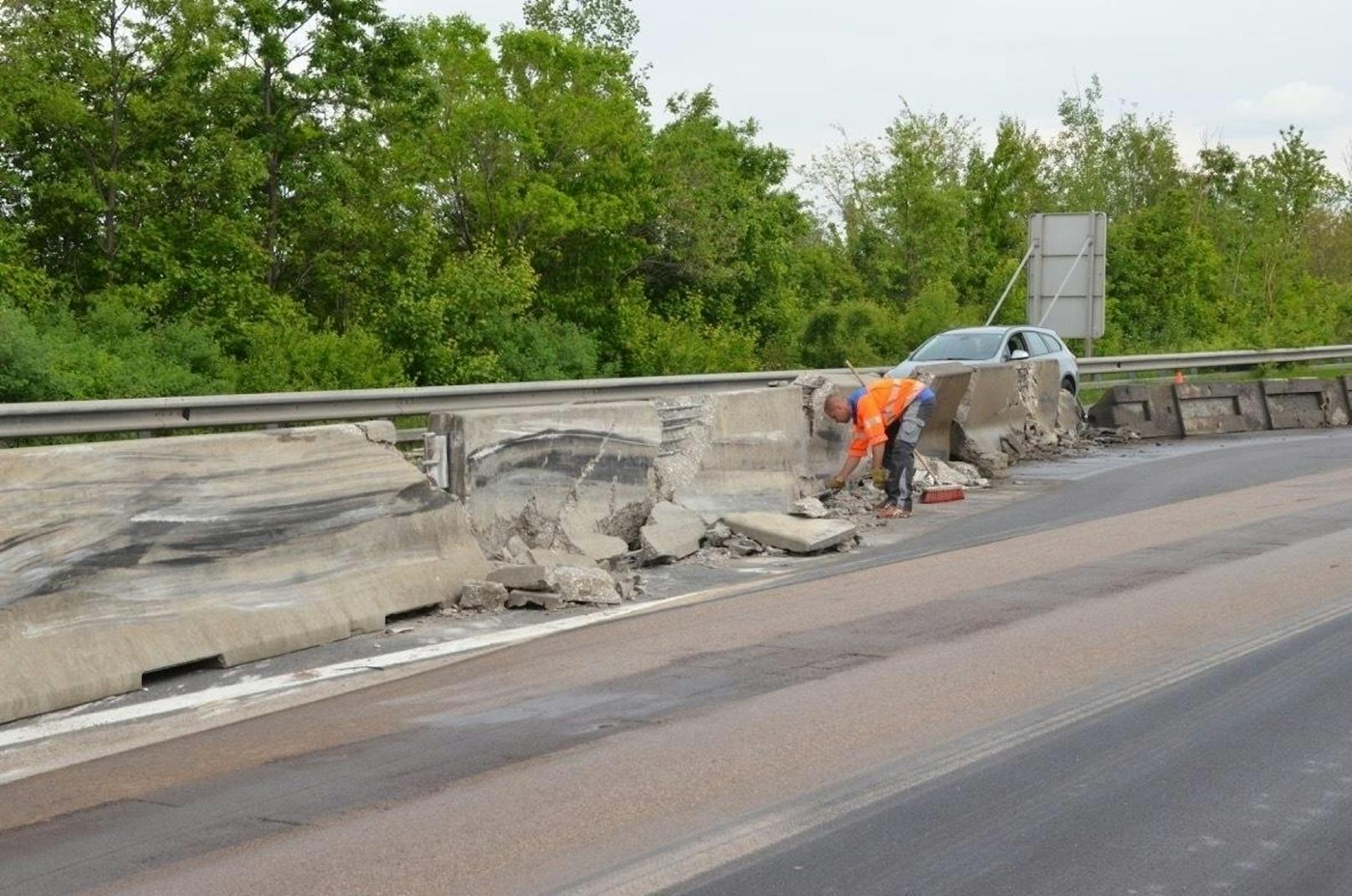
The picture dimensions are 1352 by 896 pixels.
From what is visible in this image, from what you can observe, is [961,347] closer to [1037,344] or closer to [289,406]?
[1037,344]

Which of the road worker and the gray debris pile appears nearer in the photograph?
the gray debris pile

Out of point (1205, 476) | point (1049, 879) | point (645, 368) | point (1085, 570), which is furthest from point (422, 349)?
point (1049, 879)

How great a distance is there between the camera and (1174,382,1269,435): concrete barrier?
78.4ft

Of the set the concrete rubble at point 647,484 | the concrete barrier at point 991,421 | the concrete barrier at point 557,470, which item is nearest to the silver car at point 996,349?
the concrete barrier at point 991,421

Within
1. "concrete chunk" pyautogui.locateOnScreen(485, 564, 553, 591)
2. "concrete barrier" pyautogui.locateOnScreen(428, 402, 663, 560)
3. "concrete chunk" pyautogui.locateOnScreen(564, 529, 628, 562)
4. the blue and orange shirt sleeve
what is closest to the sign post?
the blue and orange shirt sleeve

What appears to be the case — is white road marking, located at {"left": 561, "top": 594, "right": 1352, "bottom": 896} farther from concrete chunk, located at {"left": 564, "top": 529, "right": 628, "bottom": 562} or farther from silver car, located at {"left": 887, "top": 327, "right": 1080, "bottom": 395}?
silver car, located at {"left": 887, "top": 327, "right": 1080, "bottom": 395}

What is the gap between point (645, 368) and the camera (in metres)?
35.2

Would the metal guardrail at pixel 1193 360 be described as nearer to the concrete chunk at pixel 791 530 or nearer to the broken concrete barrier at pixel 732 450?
the broken concrete barrier at pixel 732 450

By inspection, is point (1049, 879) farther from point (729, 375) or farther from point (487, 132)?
point (487, 132)

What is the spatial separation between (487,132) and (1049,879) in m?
31.5

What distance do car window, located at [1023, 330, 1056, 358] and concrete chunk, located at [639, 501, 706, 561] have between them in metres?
11.8

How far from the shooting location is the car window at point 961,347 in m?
22.2

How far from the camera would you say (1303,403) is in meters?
25.7

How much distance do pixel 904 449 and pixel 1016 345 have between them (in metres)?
8.36
